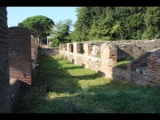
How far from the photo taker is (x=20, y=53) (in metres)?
7.70

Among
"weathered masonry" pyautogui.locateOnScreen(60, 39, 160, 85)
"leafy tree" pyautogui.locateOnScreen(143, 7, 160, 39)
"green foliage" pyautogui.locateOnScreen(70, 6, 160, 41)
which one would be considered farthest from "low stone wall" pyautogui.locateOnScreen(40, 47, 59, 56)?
"weathered masonry" pyautogui.locateOnScreen(60, 39, 160, 85)

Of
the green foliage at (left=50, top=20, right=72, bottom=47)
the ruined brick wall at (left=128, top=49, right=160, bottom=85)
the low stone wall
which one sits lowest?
the ruined brick wall at (left=128, top=49, right=160, bottom=85)

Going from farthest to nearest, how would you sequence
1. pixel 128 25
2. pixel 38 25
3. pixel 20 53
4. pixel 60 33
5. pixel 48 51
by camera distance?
pixel 38 25, pixel 60 33, pixel 128 25, pixel 48 51, pixel 20 53

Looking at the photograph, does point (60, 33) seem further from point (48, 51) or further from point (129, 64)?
point (129, 64)

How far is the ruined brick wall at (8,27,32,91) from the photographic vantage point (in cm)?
755

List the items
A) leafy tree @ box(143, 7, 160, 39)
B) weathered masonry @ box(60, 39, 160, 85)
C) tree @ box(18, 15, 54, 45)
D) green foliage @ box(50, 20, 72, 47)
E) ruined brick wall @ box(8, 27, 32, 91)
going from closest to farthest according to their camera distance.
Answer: ruined brick wall @ box(8, 27, 32, 91)
weathered masonry @ box(60, 39, 160, 85)
leafy tree @ box(143, 7, 160, 39)
green foliage @ box(50, 20, 72, 47)
tree @ box(18, 15, 54, 45)

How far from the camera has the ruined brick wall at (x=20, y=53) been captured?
755 cm

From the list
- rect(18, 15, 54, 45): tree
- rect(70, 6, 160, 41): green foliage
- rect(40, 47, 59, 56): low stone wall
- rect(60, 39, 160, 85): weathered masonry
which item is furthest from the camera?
rect(18, 15, 54, 45): tree

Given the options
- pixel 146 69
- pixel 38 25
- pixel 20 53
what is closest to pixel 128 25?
pixel 38 25

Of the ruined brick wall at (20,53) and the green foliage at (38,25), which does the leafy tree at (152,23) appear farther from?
the ruined brick wall at (20,53)

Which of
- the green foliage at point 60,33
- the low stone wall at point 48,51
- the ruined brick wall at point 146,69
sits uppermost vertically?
the green foliage at point 60,33

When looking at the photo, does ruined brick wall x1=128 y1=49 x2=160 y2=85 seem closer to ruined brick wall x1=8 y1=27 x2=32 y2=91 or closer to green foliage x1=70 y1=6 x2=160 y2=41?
ruined brick wall x1=8 y1=27 x2=32 y2=91

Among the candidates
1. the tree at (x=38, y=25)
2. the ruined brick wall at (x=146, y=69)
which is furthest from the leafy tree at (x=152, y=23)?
the ruined brick wall at (x=146, y=69)

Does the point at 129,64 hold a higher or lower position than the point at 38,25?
lower
